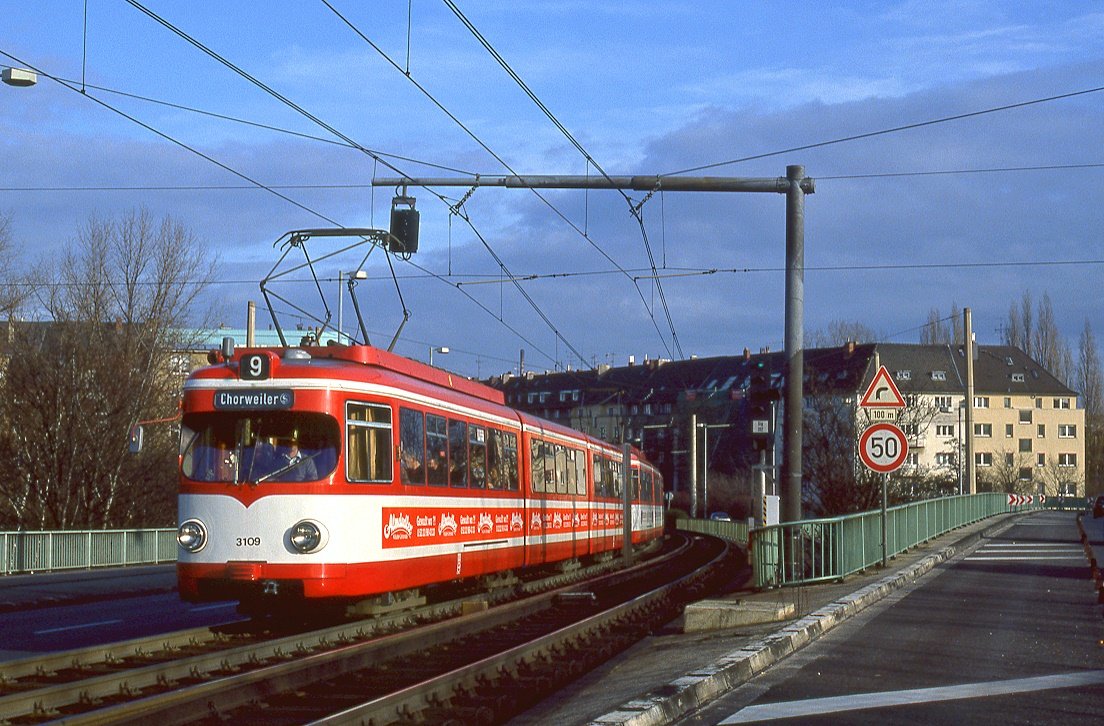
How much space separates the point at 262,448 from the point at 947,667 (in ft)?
24.6

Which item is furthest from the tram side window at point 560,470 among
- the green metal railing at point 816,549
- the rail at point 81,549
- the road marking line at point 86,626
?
the rail at point 81,549

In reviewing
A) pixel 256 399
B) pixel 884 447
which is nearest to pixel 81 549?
pixel 256 399

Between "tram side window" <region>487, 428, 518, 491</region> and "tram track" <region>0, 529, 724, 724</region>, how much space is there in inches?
155

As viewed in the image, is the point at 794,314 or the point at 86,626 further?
the point at 794,314

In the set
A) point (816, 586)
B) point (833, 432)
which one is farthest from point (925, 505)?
point (833, 432)

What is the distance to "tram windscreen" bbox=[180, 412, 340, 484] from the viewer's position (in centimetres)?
1527

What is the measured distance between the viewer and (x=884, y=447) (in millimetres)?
20156

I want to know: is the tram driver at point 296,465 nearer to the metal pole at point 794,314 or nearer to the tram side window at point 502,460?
the tram side window at point 502,460

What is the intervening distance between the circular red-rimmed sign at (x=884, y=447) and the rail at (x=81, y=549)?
1806 cm

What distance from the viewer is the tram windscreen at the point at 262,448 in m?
15.3

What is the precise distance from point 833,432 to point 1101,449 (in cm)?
7062

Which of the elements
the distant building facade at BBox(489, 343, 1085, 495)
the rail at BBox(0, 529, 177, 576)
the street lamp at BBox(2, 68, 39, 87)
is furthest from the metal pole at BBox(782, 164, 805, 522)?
the distant building facade at BBox(489, 343, 1085, 495)

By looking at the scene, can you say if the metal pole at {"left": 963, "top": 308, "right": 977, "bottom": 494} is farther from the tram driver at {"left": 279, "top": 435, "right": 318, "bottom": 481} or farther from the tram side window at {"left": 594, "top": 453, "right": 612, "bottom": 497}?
the tram driver at {"left": 279, "top": 435, "right": 318, "bottom": 481}

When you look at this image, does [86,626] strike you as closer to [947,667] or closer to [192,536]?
[192,536]
